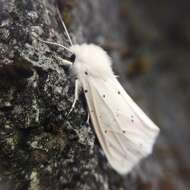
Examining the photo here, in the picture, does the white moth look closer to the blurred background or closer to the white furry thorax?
the white furry thorax

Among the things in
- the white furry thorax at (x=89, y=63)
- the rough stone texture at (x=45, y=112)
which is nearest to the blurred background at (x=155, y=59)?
the rough stone texture at (x=45, y=112)

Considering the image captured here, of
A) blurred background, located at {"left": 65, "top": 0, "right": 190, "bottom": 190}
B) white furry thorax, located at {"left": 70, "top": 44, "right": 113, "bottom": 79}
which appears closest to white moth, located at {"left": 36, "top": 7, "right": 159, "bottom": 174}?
white furry thorax, located at {"left": 70, "top": 44, "right": 113, "bottom": 79}

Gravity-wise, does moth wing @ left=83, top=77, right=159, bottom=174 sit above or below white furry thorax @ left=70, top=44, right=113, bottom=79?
below

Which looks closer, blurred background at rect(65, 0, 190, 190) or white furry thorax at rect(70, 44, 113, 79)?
white furry thorax at rect(70, 44, 113, 79)

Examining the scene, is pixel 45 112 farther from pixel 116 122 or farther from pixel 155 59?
pixel 155 59

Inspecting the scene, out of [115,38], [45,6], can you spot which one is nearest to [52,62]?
[45,6]

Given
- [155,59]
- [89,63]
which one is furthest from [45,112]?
[155,59]
